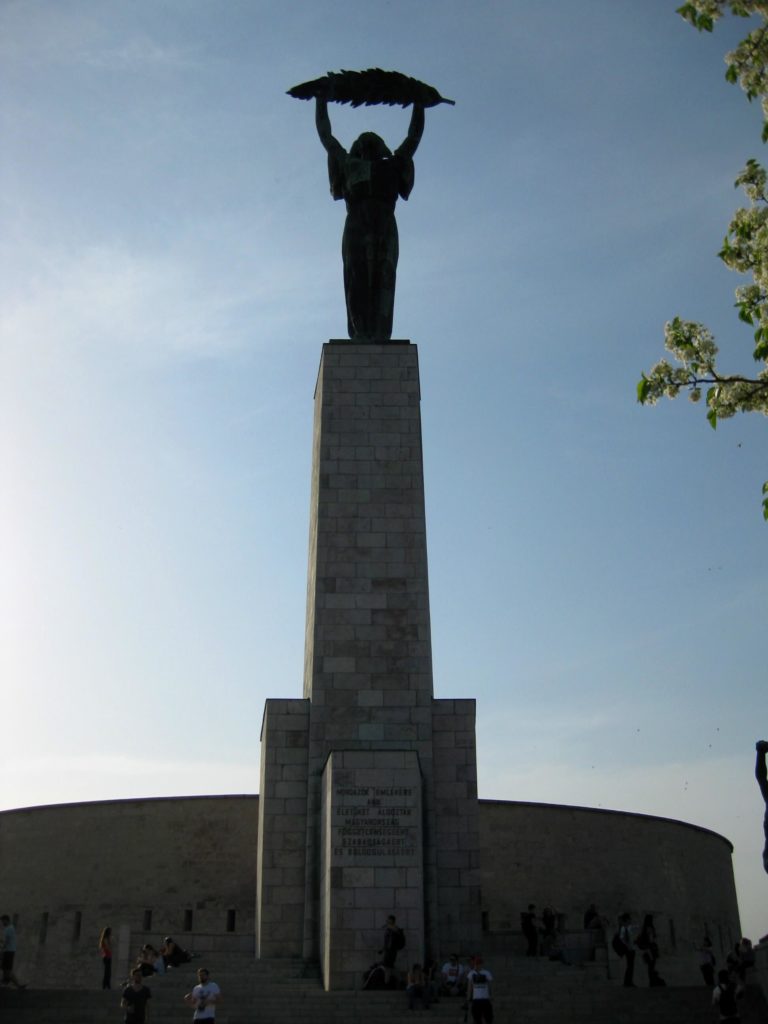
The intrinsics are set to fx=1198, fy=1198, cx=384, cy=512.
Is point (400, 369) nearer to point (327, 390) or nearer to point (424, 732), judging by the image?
point (327, 390)

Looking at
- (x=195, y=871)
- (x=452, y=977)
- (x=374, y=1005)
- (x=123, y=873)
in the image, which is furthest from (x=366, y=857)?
(x=123, y=873)

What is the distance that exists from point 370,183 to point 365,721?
32.9 feet

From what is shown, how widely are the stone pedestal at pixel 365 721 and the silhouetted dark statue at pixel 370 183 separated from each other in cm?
105

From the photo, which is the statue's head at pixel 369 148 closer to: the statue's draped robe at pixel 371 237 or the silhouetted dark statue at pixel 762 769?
the statue's draped robe at pixel 371 237

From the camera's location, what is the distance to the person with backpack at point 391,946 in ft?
51.0

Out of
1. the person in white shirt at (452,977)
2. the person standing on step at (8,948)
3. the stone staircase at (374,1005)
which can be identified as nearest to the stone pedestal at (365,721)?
the person in white shirt at (452,977)

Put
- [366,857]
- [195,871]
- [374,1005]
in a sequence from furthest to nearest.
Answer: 1. [195,871]
2. [366,857]
3. [374,1005]

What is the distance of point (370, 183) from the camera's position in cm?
2227

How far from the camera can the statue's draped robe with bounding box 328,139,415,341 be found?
2211 cm

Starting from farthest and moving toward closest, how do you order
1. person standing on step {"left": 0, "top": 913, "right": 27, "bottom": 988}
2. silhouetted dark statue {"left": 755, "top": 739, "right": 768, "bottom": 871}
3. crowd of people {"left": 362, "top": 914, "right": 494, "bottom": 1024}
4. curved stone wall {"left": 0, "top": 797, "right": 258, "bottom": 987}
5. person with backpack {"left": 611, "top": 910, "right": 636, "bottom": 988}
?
1. curved stone wall {"left": 0, "top": 797, "right": 258, "bottom": 987}
2. person standing on step {"left": 0, "top": 913, "right": 27, "bottom": 988}
3. person with backpack {"left": 611, "top": 910, "right": 636, "bottom": 988}
4. crowd of people {"left": 362, "top": 914, "right": 494, "bottom": 1024}
5. silhouetted dark statue {"left": 755, "top": 739, "right": 768, "bottom": 871}

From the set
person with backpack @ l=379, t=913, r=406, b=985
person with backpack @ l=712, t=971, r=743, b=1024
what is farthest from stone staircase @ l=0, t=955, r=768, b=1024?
person with backpack @ l=712, t=971, r=743, b=1024

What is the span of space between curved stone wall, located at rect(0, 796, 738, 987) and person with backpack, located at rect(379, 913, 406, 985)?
8.60 meters

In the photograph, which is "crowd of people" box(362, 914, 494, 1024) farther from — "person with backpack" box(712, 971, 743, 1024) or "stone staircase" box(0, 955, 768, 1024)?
"person with backpack" box(712, 971, 743, 1024)

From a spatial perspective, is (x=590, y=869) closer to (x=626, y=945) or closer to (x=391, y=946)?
(x=626, y=945)
